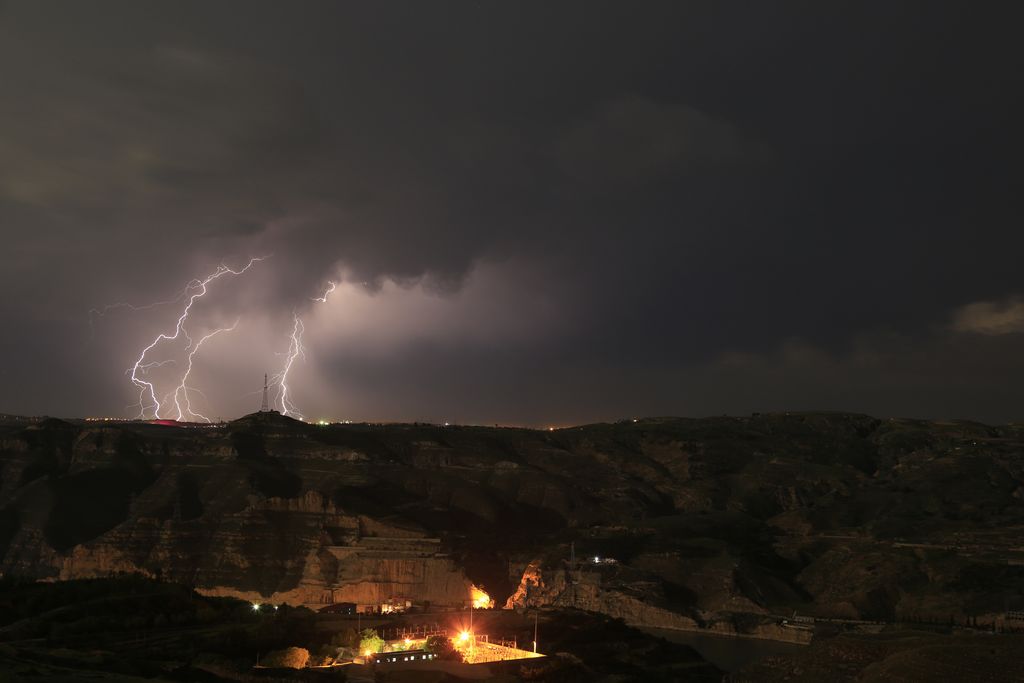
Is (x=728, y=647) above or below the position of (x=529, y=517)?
below

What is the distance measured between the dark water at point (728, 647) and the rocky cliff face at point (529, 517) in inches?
158

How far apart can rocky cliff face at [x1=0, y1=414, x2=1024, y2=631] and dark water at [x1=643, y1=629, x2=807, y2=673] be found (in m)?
4.01

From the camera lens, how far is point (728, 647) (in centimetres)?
8988

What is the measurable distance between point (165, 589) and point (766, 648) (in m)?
52.1

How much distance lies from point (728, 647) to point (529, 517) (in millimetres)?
52164

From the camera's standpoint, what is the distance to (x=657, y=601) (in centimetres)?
10350

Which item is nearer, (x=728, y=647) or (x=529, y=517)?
(x=728, y=647)

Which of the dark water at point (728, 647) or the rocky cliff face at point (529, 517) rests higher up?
the rocky cliff face at point (529, 517)

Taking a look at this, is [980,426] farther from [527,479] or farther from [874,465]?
[527,479]

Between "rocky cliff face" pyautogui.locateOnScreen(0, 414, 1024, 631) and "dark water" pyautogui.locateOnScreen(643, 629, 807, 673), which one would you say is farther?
"rocky cliff face" pyautogui.locateOnScreen(0, 414, 1024, 631)

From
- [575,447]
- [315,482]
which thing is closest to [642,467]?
[575,447]

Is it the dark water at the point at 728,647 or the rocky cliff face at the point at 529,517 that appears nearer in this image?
the dark water at the point at 728,647

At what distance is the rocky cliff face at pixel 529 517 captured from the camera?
10638 cm

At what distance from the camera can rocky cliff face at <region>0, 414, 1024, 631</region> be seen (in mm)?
106375
